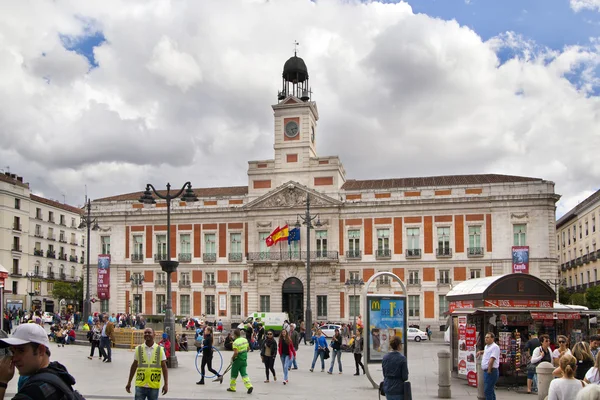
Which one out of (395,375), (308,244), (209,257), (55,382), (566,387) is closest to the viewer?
(55,382)

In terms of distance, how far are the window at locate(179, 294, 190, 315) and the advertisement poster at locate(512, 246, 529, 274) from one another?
963 inches

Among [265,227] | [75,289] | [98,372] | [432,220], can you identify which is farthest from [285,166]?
[98,372]

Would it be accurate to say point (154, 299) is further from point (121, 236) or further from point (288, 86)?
point (288, 86)

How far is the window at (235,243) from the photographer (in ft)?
186

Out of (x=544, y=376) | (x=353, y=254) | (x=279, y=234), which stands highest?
(x=279, y=234)

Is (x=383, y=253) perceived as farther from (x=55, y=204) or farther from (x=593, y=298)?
(x=55, y=204)

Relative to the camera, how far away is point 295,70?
57875 mm

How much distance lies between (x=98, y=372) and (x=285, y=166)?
1393 inches

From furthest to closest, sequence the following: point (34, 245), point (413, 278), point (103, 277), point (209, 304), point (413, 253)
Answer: point (34, 245)
point (103, 277)
point (209, 304)
point (413, 253)
point (413, 278)

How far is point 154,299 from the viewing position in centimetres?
5734

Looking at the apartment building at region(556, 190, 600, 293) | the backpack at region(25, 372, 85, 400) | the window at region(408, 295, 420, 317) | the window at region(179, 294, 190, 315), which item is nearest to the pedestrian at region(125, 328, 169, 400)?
the backpack at region(25, 372, 85, 400)

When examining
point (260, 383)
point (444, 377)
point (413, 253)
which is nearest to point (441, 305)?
point (413, 253)

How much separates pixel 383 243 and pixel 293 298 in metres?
7.88

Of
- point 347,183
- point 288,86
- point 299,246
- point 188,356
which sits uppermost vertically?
point 288,86
